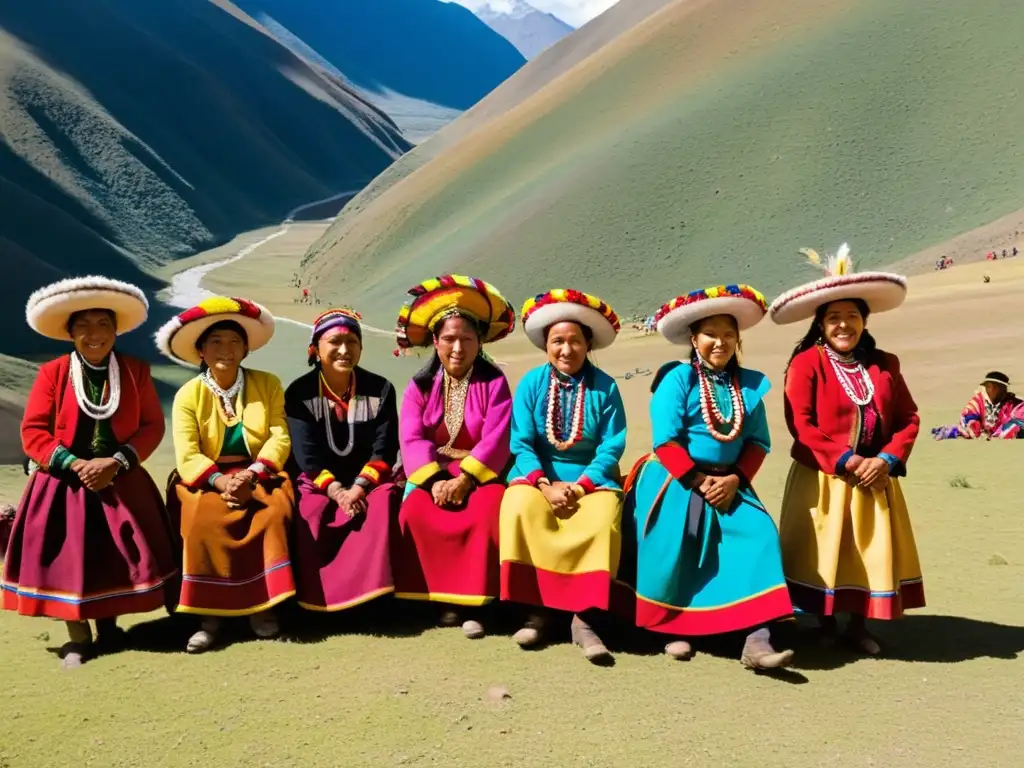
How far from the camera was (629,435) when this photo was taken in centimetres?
1114

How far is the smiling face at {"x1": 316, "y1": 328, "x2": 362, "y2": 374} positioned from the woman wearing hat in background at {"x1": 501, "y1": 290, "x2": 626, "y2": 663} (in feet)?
2.85

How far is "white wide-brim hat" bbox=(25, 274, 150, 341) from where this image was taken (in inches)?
175

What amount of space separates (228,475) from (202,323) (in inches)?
29.3

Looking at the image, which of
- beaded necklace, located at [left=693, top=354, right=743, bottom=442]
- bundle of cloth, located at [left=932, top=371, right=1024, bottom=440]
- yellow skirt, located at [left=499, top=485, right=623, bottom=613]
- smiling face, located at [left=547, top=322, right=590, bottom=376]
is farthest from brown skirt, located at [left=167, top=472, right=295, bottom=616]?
bundle of cloth, located at [left=932, top=371, right=1024, bottom=440]

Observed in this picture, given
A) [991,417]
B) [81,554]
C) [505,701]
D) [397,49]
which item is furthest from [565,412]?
[397,49]

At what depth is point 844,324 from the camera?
4.59m

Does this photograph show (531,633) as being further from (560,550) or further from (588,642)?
(560,550)

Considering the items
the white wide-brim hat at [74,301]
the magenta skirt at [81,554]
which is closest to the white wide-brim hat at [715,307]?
the white wide-brim hat at [74,301]

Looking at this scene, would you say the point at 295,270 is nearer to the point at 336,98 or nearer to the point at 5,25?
the point at 5,25

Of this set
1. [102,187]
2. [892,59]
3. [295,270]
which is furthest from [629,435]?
[102,187]

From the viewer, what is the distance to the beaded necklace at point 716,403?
453 centimetres

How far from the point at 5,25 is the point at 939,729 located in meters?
79.0

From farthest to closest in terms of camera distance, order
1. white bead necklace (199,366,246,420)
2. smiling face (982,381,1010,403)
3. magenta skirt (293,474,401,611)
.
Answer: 1. smiling face (982,381,1010,403)
2. white bead necklace (199,366,246,420)
3. magenta skirt (293,474,401,611)

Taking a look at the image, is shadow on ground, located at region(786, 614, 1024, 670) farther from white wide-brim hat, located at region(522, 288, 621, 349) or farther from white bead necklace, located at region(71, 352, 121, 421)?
white bead necklace, located at region(71, 352, 121, 421)
